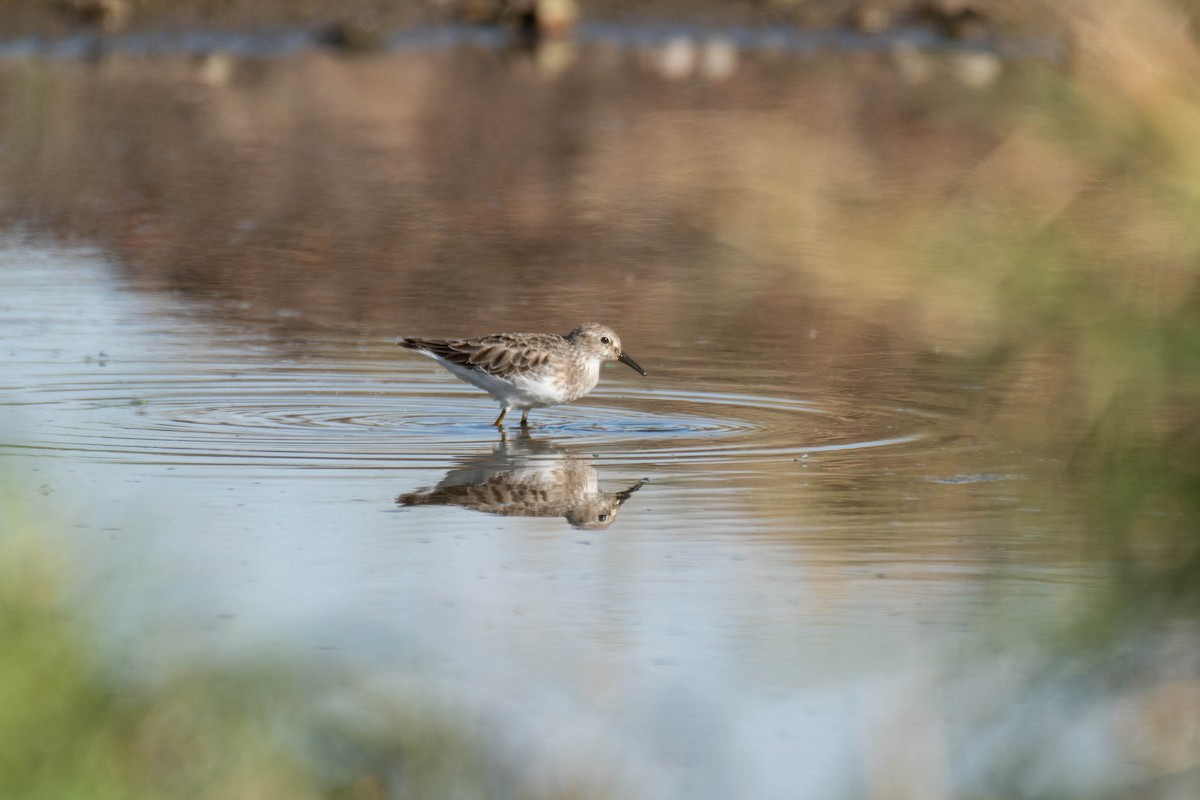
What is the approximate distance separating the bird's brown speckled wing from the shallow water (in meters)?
0.40

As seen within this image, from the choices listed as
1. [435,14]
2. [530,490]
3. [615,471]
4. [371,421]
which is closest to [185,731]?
[530,490]

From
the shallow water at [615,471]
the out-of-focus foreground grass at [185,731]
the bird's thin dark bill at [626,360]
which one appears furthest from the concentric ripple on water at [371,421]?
the out-of-focus foreground grass at [185,731]

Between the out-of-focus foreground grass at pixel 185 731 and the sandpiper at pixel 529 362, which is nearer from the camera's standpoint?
the out-of-focus foreground grass at pixel 185 731

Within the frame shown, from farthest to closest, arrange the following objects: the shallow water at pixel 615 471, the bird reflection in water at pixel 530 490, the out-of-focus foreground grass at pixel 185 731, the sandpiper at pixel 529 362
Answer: the sandpiper at pixel 529 362 < the bird reflection in water at pixel 530 490 < the shallow water at pixel 615 471 < the out-of-focus foreground grass at pixel 185 731

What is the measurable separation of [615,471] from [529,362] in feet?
6.15

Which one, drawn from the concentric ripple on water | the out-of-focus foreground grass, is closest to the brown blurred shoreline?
the concentric ripple on water

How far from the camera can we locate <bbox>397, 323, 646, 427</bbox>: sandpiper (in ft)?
41.8

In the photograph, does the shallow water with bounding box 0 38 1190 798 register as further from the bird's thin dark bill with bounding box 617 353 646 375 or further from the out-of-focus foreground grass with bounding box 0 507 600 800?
the bird's thin dark bill with bounding box 617 353 646 375

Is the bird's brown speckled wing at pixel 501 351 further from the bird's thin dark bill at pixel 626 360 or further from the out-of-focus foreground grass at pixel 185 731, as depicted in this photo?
the out-of-focus foreground grass at pixel 185 731

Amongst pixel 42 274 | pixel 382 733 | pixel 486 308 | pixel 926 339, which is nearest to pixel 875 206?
pixel 382 733

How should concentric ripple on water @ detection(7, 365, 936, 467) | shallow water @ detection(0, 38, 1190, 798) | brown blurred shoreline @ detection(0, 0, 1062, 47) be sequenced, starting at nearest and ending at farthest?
shallow water @ detection(0, 38, 1190, 798) < concentric ripple on water @ detection(7, 365, 936, 467) < brown blurred shoreline @ detection(0, 0, 1062, 47)

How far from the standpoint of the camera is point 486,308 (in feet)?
57.4

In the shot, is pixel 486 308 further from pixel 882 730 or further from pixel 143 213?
pixel 882 730

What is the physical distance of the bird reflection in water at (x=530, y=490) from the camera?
10.1m
